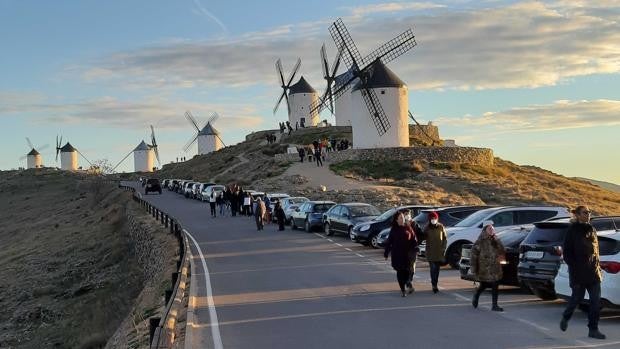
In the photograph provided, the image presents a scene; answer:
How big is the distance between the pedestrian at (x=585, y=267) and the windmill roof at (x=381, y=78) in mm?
63838

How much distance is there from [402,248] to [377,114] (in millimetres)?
58584

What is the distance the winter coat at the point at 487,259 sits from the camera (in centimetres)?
1300

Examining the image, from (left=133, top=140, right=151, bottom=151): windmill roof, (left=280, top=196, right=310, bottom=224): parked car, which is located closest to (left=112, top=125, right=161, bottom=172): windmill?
(left=133, top=140, right=151, bottom=151): windmill roof

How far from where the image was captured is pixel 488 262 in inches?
514

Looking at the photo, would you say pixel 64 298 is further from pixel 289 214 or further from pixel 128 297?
pixel 289 214

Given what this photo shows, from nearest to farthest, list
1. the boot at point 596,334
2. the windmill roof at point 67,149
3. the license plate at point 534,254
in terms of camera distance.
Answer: the boot at point 596,334 < the license plate at point 534,254 < the windmill roof at point 67,149

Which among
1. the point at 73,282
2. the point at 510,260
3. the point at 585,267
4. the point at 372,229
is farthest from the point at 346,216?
the point at 585,267

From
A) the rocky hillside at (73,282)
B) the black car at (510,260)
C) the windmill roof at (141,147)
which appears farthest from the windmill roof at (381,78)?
the windmill roof at (141,147)

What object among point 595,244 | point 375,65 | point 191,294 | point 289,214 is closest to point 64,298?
point 289,214

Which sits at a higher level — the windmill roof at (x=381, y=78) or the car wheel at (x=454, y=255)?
the windmill roof at (x=381, y=78)

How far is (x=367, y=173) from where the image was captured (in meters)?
65.8

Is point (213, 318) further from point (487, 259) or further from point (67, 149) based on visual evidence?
point (67, 149)

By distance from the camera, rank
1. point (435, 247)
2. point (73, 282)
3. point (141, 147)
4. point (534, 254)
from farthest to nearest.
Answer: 1. point (141, 147)
2. point (73, 282)
3. point (435, 247)
4. point (534, 254)

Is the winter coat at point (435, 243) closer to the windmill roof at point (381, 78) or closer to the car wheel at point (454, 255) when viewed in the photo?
the car wheel at point (454, 255)
